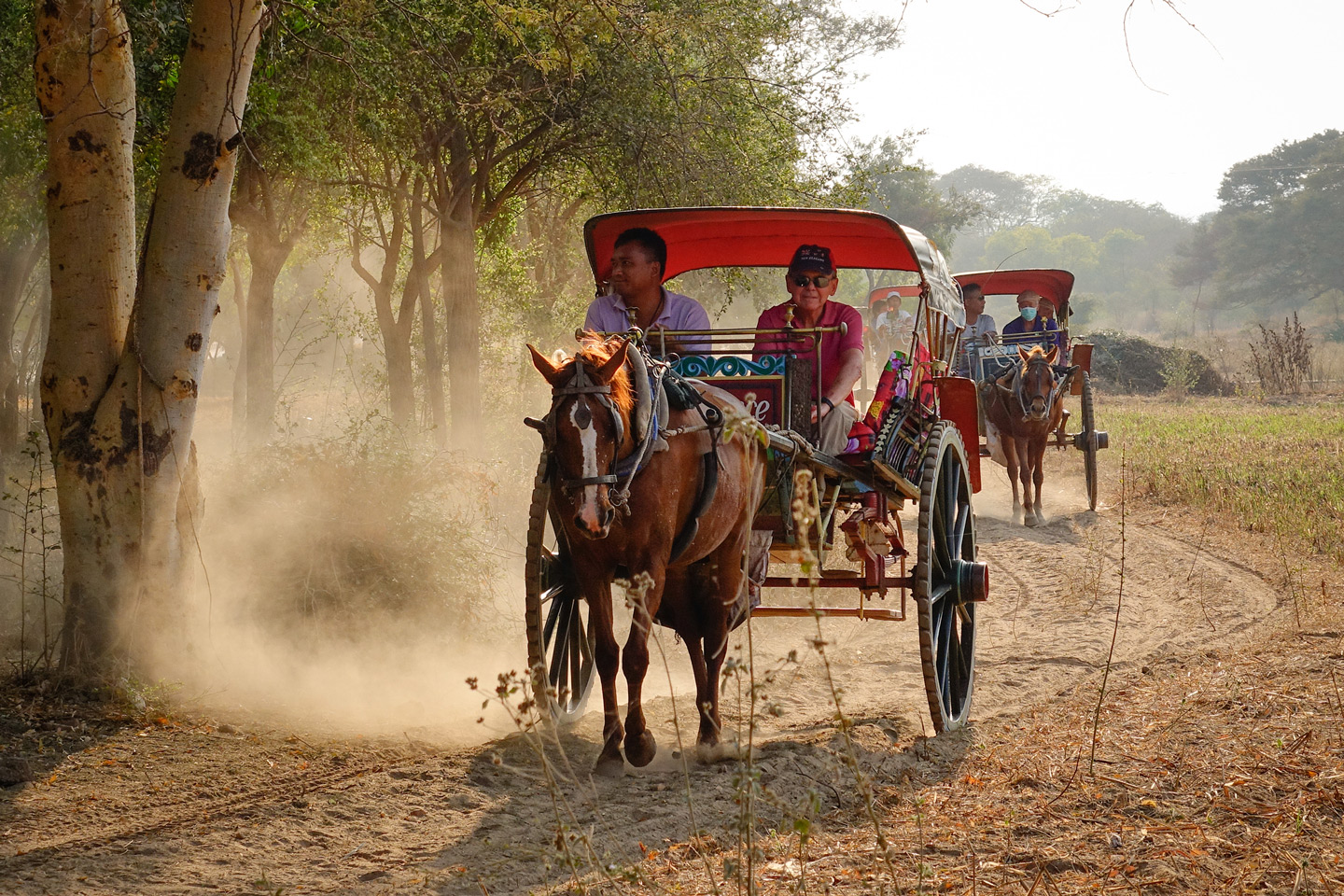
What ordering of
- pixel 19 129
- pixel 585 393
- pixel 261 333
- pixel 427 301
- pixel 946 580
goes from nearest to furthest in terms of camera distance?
pixel 585 393
pixel 946 580
pixel 19 129
pixel 427 301
pixel 261 333

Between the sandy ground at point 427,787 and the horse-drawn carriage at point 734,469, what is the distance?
0.38 metres

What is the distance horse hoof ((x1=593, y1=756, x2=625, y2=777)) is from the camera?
5.21 m

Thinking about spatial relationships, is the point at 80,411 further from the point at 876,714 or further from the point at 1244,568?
the point at 1244,568

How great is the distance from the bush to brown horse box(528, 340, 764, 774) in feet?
92.4

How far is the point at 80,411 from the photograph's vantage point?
6020 millimetres

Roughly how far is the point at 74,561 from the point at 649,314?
322 centimetres

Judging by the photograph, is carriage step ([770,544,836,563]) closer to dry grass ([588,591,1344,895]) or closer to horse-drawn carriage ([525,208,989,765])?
horse-drawn carriage ([525,208,989,765])

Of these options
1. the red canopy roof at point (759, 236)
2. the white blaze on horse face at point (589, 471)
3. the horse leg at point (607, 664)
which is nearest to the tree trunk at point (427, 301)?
the red canopy roof at point (759, 236)

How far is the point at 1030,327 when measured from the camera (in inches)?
624

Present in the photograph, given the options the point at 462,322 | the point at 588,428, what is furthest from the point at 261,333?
the point at 588,428

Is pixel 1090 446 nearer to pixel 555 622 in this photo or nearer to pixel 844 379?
pixel 844 379

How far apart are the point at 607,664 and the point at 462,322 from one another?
9919mm

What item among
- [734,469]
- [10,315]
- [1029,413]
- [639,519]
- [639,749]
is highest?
[10,315]

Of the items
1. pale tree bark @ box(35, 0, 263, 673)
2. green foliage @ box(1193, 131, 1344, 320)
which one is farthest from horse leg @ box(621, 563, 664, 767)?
green foliage @ box(1193, 131, 1344, 320)
